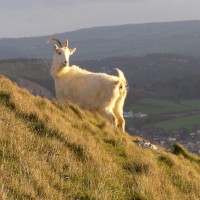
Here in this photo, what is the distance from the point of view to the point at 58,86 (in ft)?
54.0

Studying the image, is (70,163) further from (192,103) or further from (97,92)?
(192,103)

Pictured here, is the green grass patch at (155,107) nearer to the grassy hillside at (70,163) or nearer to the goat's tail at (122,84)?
the goat's tail at (122,84)

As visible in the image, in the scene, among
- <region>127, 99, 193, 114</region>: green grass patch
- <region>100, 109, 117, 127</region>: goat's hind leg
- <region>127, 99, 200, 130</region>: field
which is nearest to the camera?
<region>100, 109, 117, 127</region>: goat's hind leg

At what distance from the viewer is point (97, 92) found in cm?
1523

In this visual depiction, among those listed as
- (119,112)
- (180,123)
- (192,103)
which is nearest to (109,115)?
(119,112)

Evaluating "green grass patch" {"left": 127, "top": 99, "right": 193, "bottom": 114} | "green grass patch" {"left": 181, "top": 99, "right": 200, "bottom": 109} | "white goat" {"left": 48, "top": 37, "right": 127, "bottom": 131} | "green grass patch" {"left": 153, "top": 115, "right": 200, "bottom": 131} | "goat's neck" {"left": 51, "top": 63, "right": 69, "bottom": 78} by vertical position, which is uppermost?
"goat's neck" {"left": 51, "top": 63, "right": 69, "bottom": 78}

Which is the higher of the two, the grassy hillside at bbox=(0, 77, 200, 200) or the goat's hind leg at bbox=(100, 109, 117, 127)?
the grassy hillside at bbox=(0, 77, 200, 200)

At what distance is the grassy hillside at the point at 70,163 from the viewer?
6.48m

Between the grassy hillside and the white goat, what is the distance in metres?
3.07

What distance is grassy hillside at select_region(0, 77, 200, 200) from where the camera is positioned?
648 centimetres

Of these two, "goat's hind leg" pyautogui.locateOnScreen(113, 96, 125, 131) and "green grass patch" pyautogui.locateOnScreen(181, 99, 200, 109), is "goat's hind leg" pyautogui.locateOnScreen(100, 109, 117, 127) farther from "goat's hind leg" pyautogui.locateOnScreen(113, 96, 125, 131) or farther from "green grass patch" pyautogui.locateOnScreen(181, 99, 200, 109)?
"green grass patch" pyautogui.locateOnScreen(181, 99, 200, 109)

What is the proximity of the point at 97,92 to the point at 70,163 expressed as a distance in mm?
7664

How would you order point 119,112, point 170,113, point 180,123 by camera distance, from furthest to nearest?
point 170,113 → point 180,123 → point 119,112

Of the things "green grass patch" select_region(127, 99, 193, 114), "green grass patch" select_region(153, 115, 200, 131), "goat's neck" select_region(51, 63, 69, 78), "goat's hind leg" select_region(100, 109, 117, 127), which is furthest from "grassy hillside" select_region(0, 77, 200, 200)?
"green grass patch" select_region(127, 99, 193, 114)
